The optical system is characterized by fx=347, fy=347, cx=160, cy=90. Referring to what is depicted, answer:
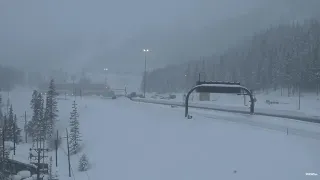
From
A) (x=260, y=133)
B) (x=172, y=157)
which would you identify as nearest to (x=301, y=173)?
(x=260, y=133)

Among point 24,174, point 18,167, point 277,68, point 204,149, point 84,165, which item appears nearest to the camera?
point 204,149

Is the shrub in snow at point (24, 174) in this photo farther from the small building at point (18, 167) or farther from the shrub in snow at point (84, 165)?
the shrub in snow at point (84, 165)

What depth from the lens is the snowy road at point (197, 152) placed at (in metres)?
16.4

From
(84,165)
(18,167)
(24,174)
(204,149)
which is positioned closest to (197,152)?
(204,149)

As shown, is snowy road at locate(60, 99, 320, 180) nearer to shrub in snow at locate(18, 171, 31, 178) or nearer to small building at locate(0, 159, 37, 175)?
shrub in snow at locate(18, 171, 31, 178)

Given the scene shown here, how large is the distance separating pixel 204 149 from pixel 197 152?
45cm

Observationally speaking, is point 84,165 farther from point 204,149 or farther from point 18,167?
point 204,149

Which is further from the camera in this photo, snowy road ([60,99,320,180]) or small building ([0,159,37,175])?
small building ([0,159,37,175])

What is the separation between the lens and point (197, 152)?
20375 mm

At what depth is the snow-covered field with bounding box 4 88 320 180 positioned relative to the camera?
1655 cm

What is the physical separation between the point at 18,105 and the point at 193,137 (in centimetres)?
9871

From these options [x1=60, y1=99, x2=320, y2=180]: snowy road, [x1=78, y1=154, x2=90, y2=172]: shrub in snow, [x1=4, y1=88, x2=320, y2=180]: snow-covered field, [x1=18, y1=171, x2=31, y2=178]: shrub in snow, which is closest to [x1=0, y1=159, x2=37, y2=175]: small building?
[x1=18, y1=171, x2=31, y2=178]: shrub in snow

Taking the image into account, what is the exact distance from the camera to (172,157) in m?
21.3

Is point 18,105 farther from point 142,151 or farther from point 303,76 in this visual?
point 142,151
